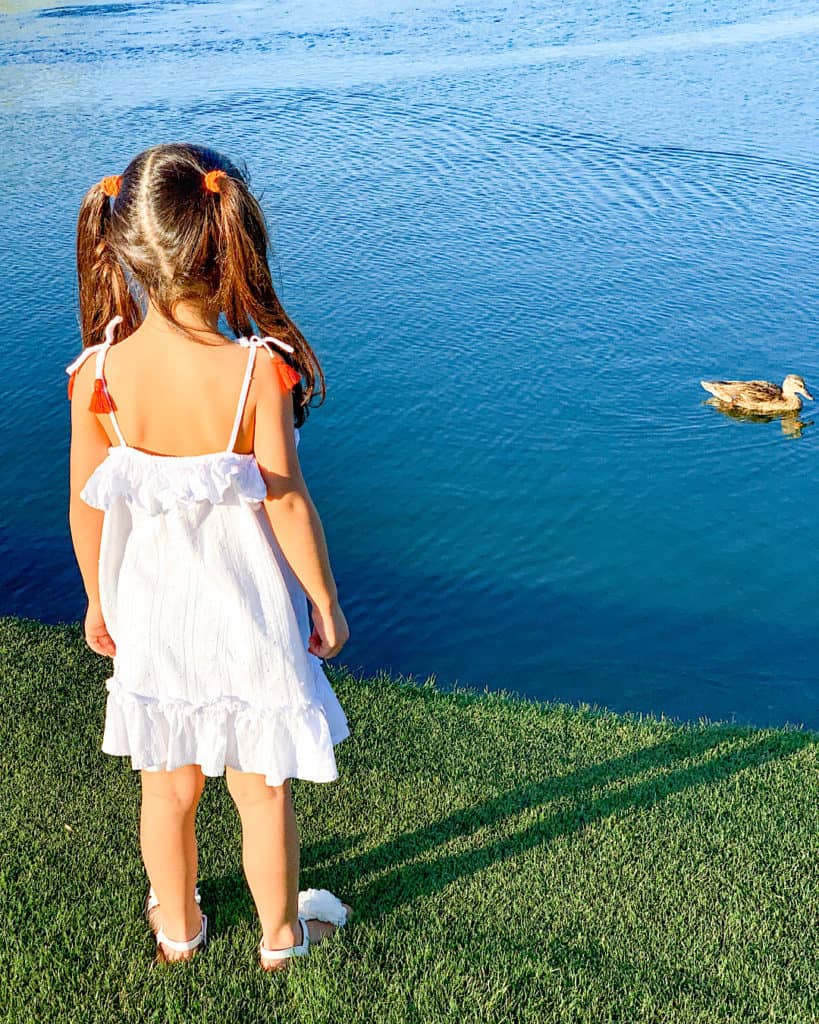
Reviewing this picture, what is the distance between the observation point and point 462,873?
343 cm

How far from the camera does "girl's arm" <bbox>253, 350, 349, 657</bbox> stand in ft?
7.89

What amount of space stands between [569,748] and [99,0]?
2946 cm

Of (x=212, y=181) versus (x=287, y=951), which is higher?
(x=212, y=181)

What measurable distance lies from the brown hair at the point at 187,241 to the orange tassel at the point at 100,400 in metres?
0.21

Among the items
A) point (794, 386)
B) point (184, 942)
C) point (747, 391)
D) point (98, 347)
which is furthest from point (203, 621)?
point (794, 386)

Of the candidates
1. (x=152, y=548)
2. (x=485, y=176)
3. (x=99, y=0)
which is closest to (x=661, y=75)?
(x=485, y=176)

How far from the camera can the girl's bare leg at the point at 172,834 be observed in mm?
2758

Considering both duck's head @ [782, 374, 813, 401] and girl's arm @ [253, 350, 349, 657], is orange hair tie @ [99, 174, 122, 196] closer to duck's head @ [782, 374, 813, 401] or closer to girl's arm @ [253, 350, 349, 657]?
girl's arm @ [253, 350, 349, 657]

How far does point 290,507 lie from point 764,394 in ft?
23.5

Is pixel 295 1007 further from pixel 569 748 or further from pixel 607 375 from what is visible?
pixel 607 375

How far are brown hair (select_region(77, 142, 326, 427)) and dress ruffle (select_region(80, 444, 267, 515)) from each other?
9.2 inches

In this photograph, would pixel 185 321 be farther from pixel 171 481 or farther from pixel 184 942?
pixel 184 942

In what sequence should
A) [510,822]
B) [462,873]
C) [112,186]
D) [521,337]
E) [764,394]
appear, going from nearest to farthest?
1. [112,186]
2. [462,873]
3. [510,822]
4. [764,394]
5. [521,337]

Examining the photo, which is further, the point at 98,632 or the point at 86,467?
the point at 98,632
